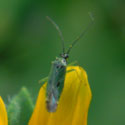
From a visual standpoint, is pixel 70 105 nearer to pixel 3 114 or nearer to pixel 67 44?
pixel 3 114

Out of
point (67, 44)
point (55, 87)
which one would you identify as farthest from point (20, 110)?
point (67, 44)

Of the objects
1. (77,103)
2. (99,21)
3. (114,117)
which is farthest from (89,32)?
(77,103)

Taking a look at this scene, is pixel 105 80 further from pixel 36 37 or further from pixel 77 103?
pixel 77 103

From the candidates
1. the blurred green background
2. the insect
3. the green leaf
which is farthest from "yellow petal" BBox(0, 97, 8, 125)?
the blurred green background

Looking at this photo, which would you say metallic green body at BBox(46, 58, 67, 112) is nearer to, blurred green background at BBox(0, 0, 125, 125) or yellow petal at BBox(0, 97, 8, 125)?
yellow petal at BBox(0, 97, 8, 125)

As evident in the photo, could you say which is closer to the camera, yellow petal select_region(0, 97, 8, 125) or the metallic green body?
yellow petal select_region(0, 97, 8, 125)

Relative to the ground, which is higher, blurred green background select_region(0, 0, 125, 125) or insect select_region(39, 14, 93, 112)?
blurred green background select_region(0, 0, 125, 125)

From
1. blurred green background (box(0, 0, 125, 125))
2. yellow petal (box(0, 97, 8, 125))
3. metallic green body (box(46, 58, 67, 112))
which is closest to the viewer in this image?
yellow petal (box(0, 97, 8, 125))
